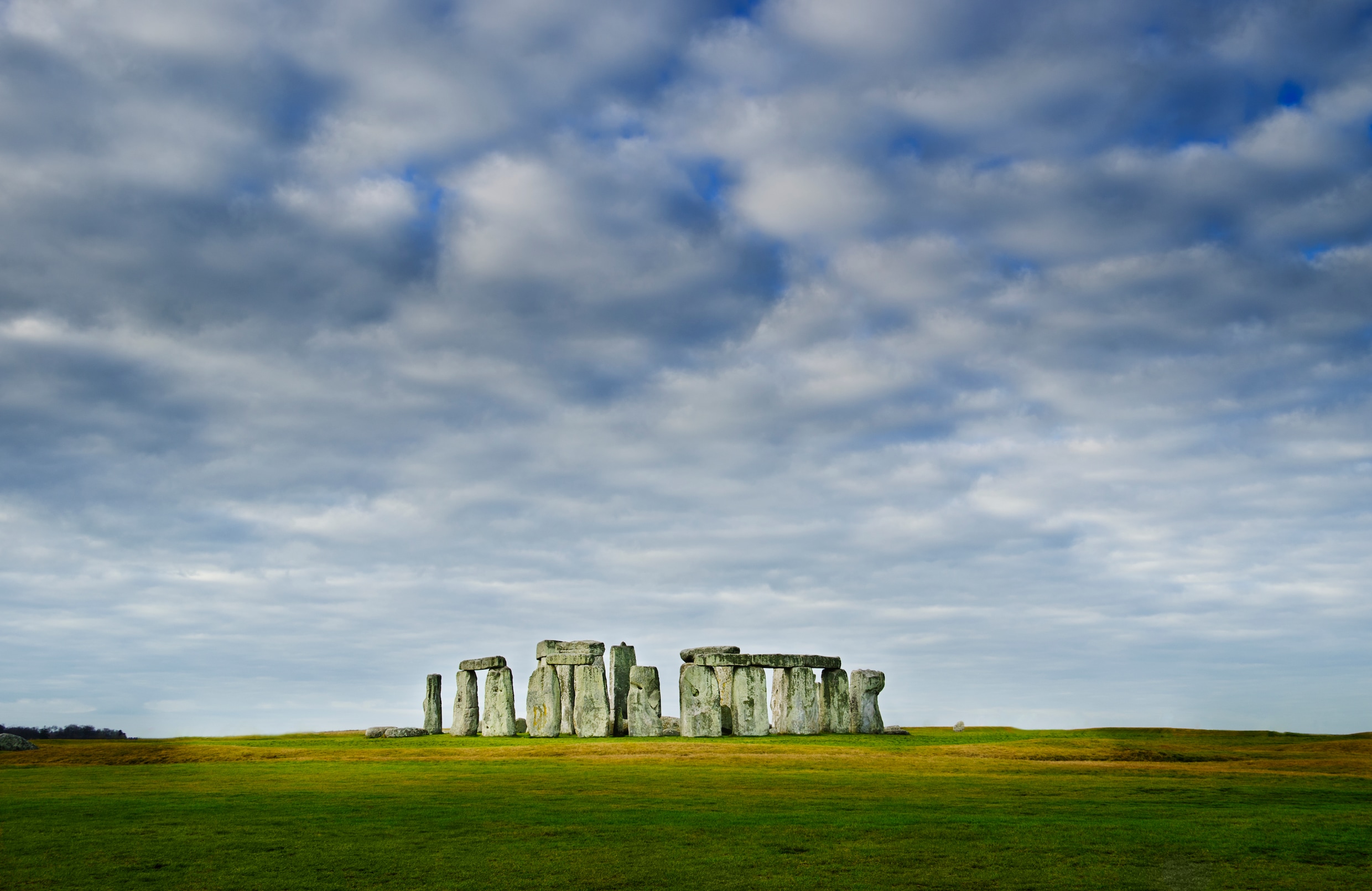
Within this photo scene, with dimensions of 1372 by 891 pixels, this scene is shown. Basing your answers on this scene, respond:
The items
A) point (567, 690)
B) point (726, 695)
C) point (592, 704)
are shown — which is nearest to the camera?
point (592, 704)

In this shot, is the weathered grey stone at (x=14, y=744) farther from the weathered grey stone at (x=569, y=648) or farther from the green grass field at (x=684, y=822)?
the weathered grey stone at (x=569, y=648)

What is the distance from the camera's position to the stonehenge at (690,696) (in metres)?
30.1

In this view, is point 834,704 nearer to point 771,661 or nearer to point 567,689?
point 771,661

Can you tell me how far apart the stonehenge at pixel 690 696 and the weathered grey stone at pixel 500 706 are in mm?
23

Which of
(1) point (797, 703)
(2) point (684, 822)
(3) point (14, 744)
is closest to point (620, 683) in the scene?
(1) point (797, 703)

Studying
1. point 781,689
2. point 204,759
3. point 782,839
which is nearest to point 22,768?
point 204,759

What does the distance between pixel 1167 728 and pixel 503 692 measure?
72.0 ft

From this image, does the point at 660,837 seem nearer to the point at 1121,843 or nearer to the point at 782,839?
the point at 782,839

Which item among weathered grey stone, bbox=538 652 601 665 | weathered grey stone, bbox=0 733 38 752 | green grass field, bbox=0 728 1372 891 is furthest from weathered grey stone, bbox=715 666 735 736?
weathered grey stone, bbox=0 733 38 752

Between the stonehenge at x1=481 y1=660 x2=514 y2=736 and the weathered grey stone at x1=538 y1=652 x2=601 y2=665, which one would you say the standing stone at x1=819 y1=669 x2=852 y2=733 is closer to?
the weathered grey stone at x1=538 y1=652 x2=601 y2=665

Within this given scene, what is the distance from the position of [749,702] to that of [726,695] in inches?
27.4

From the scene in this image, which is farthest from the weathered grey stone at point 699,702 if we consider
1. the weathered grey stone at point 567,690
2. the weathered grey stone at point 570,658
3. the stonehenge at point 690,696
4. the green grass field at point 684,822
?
the green grass field at point 684,822

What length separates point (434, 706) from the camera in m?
36.4

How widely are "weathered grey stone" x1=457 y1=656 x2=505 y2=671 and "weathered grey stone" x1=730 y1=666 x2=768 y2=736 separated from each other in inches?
286
